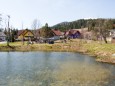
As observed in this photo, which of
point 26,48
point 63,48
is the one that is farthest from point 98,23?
point 26,48

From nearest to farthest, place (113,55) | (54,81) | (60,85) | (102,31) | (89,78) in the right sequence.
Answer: (60,85)
(54,81)
(89,78)
(113,55)
(102,31)

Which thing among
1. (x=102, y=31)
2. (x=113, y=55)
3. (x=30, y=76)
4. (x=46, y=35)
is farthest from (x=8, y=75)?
(x=46, y=35)

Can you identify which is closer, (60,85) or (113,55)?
(60,85)

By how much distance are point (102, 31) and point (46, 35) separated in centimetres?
2627

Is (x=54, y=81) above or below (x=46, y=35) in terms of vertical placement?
below

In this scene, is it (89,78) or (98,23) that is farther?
(98,23)

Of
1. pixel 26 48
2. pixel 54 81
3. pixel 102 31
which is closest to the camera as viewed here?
pixel 54 81

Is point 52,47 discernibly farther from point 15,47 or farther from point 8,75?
point 8,75

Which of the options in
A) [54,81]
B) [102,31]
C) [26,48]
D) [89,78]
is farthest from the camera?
[102,31]

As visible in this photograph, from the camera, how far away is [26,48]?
67.5 m

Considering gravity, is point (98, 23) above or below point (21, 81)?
above

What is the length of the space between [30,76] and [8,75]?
2.80 m

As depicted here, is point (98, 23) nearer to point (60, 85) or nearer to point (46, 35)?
point (46, 35)

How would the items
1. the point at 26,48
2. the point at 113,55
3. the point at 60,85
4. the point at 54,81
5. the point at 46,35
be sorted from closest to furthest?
the point at 60,85
the point at 54,81
the point at 113,55
the point at 26,48
the point at 46,35
